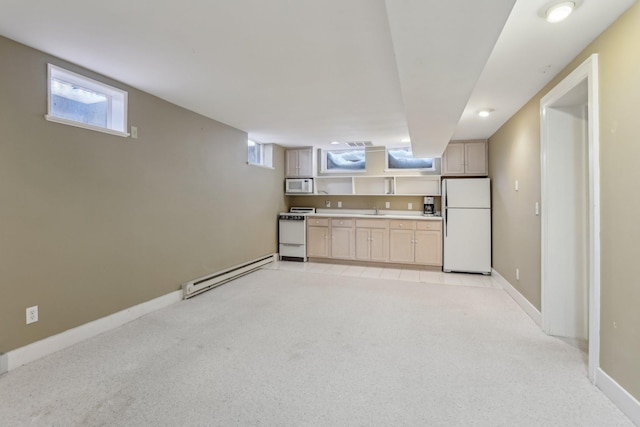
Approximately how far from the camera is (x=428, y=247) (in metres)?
5.23

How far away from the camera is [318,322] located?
3.00 metres

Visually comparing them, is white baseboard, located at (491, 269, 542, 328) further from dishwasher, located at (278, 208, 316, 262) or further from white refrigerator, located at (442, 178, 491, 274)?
dishwasher, located at (278, 208, 316, 262)

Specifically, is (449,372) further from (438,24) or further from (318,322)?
(438,24)

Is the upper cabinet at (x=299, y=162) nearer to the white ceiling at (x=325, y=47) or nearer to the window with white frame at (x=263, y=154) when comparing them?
the window with white frame at (x=263, y=154)

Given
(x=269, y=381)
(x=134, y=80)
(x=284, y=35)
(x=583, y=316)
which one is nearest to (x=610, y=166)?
(x=583, y=316)

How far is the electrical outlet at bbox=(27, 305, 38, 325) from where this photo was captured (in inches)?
88.4

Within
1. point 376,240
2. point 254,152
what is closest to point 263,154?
point 254,152

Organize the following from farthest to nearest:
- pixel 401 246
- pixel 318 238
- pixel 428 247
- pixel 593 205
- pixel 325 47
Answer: pixel 318 238, pixel 401 246, pixel 428 247, pixel 325 47, pixel 593 205

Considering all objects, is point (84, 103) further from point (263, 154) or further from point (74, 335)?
point (263, 154)

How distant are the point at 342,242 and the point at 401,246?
1.12 meters

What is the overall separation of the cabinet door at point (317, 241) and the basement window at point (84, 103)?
3704 millimetres

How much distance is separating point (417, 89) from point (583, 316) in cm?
246

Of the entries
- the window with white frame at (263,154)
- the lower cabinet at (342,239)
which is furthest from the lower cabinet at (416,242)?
the window with white frame at (263,154)

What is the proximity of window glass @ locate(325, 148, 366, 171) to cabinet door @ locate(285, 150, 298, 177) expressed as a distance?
675 millimetres
